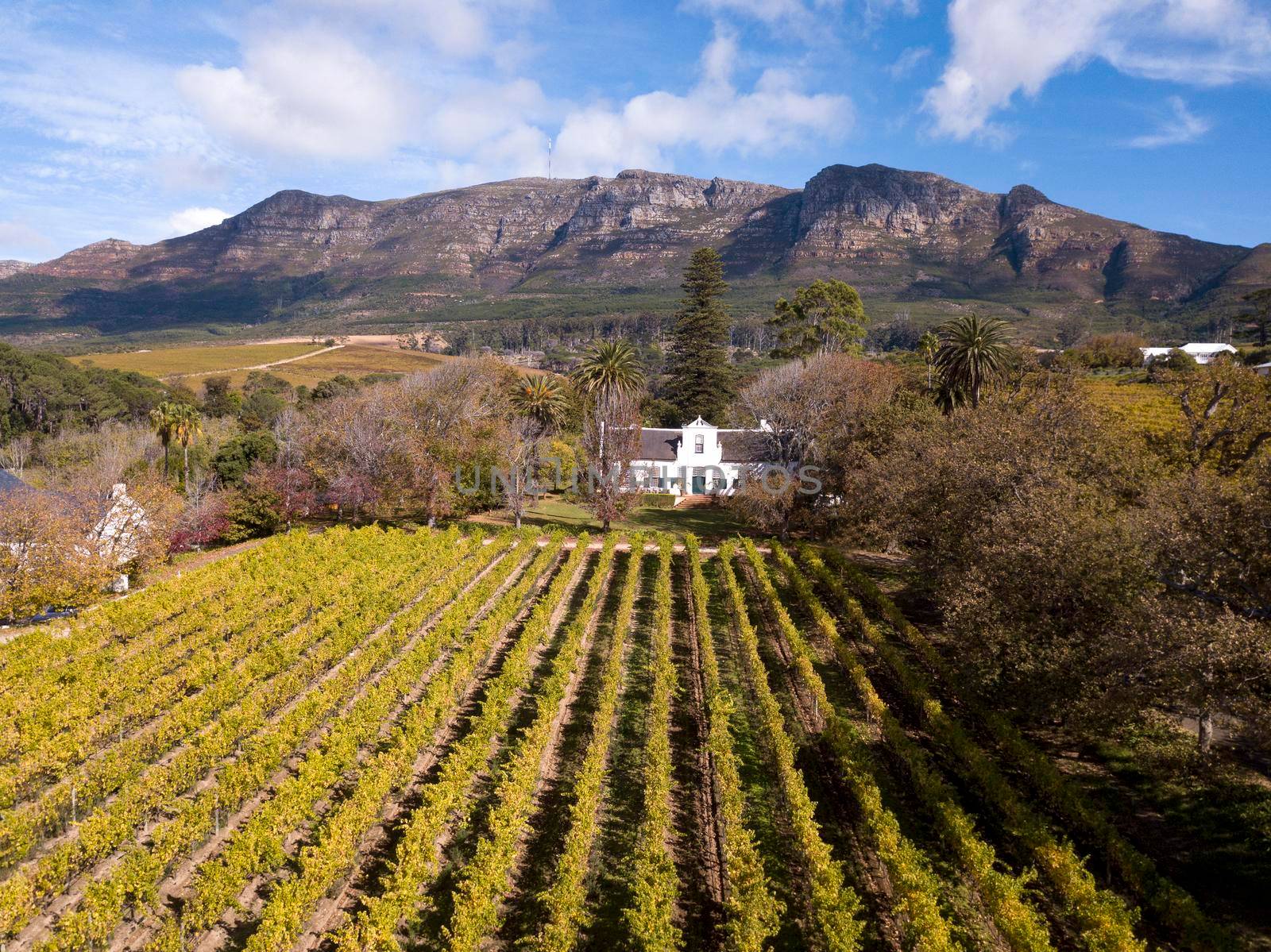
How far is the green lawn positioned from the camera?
40.5 meters

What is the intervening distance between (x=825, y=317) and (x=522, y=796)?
5022cm

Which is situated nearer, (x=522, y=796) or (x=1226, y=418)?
(x=522, y=796)

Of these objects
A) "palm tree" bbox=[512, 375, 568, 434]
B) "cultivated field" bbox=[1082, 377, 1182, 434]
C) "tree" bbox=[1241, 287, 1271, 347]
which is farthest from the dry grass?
"tree" bbox=[1241, 287, 1271, 347]

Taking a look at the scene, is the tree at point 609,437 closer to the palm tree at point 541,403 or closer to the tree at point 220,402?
the palm tree at point 541,403

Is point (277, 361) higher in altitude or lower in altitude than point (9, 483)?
higher

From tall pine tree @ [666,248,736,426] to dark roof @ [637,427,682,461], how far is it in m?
9.76

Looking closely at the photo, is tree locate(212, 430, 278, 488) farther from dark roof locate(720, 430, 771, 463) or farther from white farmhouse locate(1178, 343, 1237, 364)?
white farmhouse locate(1178, 343, 1237, 364)

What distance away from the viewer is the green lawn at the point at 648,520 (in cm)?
4053

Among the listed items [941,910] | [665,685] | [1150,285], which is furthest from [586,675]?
[1150,285]

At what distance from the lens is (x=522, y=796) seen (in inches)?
481

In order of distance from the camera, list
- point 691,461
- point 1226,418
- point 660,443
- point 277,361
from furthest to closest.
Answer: point 277,361
point 660,443
point 691,461
point 1226,418

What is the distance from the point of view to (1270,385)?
23062 mm

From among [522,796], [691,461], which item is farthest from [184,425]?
[522,796]

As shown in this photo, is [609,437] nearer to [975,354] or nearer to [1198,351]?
[975,354]
